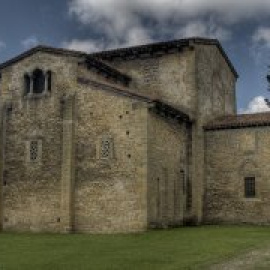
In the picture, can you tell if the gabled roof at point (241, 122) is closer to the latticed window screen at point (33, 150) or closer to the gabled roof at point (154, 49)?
the gabled roof at point (154, 49)

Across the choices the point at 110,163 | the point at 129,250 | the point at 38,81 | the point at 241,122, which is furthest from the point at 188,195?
the point at 129,250

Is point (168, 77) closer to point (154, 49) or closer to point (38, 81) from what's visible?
point (154, 49)

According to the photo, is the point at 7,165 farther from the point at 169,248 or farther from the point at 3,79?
the point at 169,248

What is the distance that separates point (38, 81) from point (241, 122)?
449 inches

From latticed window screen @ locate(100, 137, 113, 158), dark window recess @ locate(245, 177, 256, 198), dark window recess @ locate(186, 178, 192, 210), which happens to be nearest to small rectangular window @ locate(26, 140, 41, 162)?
latticed window screen @ locate(100, 137, 113, 158)

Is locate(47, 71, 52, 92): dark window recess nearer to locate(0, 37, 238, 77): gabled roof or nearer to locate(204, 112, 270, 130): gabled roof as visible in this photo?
locate(0, 37, 238, 77): gabled roof

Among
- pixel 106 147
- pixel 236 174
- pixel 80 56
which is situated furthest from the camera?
pixel 236 174

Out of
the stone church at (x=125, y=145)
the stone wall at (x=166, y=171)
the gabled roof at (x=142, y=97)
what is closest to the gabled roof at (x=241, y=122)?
the stone church at (x=125, y=145)

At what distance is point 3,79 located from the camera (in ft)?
98.1

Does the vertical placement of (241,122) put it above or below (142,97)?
below

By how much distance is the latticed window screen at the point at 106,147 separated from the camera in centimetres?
2649

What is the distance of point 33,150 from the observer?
28.4 meters

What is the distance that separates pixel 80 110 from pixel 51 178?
362 cm

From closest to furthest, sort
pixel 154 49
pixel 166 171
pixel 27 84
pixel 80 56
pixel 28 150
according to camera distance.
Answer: pixel 80 56 → pixel 166 171 → pixel 28 150 → pixel 27 84 → pixel 154 49
